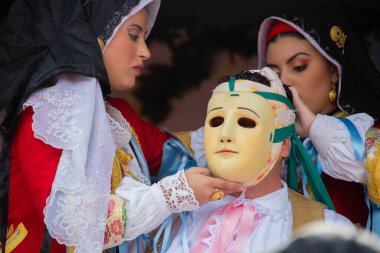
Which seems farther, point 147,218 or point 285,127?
point 285,127

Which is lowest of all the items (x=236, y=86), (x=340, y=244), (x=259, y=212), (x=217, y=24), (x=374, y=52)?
(x=259, y=212)

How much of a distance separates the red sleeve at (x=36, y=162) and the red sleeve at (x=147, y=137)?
1.78ft

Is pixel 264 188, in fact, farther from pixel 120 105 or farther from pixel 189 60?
pixel 189 60

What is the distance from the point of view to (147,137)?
7.70 feet

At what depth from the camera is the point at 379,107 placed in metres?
2.26

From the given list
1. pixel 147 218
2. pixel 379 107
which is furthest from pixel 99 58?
pixel 379 107

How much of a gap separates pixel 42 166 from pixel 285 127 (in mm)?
759

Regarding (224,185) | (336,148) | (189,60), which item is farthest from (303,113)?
(189,60)

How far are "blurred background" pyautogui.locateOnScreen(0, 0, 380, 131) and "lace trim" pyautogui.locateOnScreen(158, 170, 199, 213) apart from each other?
4.69 feet

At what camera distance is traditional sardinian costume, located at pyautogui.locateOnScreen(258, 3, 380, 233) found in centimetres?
202

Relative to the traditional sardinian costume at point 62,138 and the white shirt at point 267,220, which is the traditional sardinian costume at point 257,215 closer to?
the white shirt at point 267,220

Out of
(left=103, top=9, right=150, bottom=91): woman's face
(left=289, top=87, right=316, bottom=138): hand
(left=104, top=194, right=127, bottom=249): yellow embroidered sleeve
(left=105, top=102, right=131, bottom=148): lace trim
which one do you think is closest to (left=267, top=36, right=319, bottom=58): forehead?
(left=289, top=87, right=316, bottom=138): hand

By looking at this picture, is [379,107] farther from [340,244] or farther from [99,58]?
[340,244]

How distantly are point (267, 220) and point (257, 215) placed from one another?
4 cm
